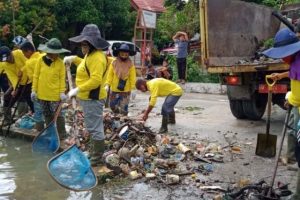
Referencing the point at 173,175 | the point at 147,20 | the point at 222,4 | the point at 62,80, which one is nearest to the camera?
the point at 173,175

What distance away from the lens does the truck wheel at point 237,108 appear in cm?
866

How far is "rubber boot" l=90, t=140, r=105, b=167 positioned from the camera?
570 cm

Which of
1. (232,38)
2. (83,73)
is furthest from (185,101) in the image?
(83,73)

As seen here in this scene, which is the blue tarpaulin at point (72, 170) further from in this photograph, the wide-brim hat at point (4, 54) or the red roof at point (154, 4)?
the red roof at point (154, 4)

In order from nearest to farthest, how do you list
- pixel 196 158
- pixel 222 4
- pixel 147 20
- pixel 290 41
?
pixel 290 41
pixel 196 158
pixel 222 4
pixel 147 20

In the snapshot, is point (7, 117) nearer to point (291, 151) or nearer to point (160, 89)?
point (160, 89)

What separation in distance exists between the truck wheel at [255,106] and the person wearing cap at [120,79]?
7.49 feet

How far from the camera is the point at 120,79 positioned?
25.3 feet

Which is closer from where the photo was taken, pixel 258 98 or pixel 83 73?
pixel 83 73

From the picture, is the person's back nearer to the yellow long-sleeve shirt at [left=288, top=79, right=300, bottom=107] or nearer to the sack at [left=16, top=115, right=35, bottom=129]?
the sack at [left=16, top=115, right=35, bottom=129]

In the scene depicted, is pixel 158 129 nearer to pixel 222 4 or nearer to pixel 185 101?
pixel 222 4

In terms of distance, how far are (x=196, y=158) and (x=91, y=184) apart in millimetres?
1832

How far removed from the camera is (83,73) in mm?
5551

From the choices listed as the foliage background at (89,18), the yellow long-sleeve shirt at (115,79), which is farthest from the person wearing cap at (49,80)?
the foliage background at (89,18)
